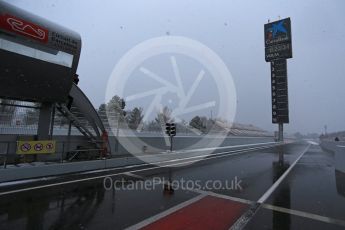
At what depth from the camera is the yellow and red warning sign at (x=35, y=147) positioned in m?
9.91

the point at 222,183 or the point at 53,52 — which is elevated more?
the point at 53,52

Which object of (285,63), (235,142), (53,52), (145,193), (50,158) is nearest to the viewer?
(145,193)

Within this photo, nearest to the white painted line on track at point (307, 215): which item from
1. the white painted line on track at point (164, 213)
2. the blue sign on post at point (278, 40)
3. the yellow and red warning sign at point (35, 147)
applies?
the white painted line on track at point (164, 213)

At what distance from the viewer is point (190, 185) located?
352 inches

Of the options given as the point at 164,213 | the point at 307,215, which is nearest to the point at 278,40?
the point at 307,215

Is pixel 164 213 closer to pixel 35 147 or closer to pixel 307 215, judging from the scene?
pixel 307 215

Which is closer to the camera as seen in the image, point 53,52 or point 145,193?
point 145,193

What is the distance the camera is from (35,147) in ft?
34.4

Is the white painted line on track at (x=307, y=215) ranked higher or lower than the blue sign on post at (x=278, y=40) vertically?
lower

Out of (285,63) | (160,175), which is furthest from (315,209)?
(285,63)

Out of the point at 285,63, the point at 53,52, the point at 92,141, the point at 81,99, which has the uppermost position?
the point at 285,63

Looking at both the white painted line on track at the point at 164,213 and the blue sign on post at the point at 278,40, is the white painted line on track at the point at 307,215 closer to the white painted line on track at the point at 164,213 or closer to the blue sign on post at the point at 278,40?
the white painted line on track at the point at 164,213

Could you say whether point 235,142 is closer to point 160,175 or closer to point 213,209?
point 160,175

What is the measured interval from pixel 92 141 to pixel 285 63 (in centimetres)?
6118
